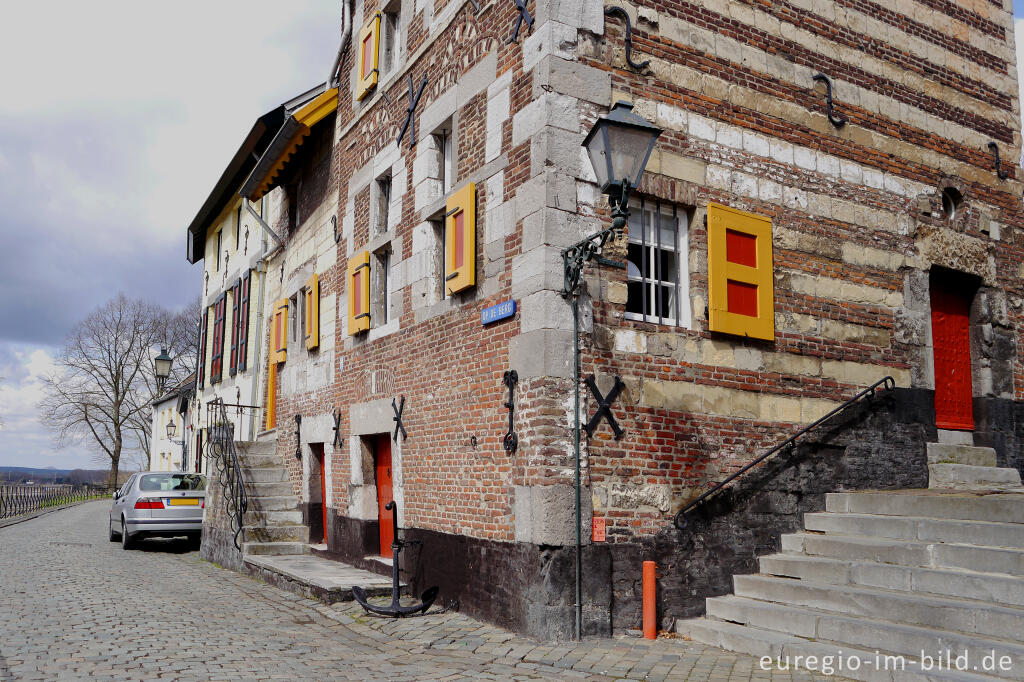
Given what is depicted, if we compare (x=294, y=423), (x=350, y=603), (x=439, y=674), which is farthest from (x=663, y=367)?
(x=294, y=423)

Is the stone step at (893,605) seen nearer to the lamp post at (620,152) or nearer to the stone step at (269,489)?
the lamp post at (620,152)

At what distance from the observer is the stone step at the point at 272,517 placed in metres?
12.5

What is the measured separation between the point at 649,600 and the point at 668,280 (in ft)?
9.37

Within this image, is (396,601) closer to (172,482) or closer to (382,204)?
(382,204)

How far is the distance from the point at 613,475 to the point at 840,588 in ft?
6.29

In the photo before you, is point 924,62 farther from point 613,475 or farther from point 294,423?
point 294,423

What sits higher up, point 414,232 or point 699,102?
point 699,102

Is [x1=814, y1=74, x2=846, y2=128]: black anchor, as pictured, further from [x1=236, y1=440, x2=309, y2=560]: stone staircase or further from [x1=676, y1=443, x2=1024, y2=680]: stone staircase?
[x1=236, y1=440, x2=309, y2=560]: stone staircase

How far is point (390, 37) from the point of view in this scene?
1124 centimetres

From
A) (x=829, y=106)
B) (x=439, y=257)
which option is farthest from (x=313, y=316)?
(x=829, y=106)

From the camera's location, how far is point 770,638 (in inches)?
250

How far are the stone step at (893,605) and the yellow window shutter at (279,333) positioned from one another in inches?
363

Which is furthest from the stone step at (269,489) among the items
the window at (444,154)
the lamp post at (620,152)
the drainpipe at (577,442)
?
the lamp post at (620,152)

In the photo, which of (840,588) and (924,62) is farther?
(924,62)
